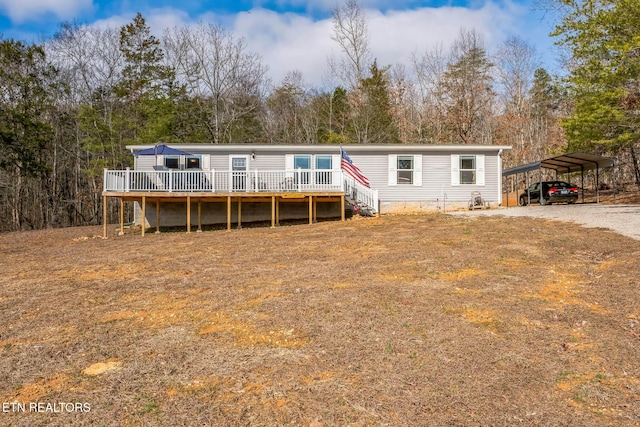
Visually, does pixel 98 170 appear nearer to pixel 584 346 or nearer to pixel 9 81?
pixel 9 81

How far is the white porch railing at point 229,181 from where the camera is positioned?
13.8 m

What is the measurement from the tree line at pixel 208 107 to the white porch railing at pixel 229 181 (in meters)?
12.1

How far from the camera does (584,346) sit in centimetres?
375

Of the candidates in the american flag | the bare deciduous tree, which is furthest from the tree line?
the american flag

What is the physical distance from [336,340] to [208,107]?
1057 inches

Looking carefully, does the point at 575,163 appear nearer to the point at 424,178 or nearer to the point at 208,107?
A: the point at 424,178

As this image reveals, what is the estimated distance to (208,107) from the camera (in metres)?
28.0

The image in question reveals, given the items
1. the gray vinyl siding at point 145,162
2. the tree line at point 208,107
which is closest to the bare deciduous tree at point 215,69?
Result: the tree line at point 208,107

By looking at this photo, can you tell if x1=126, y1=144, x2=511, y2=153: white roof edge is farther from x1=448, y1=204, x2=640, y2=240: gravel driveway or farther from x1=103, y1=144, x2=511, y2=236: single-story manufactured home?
x1=448, y1=204, x2=640, y2=240: gravel driveway

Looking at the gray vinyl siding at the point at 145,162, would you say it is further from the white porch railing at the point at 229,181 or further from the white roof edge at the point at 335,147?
the white porch railing at the point at 229,181

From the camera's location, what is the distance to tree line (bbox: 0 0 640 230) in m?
23.0

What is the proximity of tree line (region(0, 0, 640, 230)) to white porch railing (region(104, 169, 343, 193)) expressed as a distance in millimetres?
12095

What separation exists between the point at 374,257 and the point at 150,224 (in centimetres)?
1170

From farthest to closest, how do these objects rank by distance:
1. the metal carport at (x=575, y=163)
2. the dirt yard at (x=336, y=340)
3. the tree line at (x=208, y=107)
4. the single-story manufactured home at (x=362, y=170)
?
the tree line at (x=208, y=107) < the single-story manufactured home at (x=362, y=170) < the metal carport at (x=575, y=163) < the dirt yard at (x=336, y=340)
